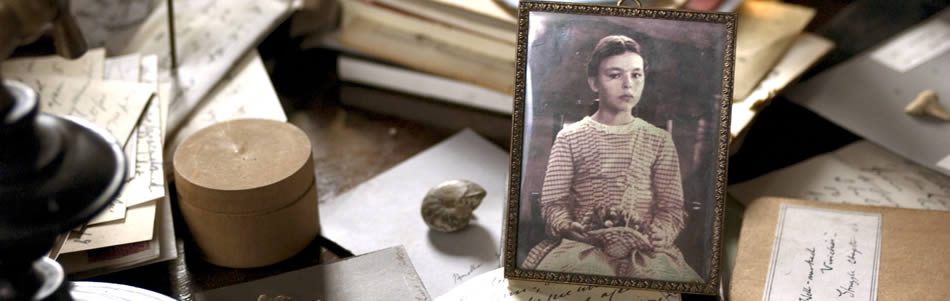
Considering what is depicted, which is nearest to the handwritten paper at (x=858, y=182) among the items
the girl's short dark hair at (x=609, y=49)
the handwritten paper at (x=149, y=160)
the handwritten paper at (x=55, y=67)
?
the girl's short dark hair at (x=609, y=49)

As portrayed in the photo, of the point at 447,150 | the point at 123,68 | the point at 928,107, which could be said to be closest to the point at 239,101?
the point at 123,68

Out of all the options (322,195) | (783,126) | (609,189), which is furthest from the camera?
(783,126)

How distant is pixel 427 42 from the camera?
97cm

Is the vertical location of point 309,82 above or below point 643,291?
above

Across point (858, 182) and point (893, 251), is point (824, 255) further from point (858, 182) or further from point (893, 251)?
point (858, 182)

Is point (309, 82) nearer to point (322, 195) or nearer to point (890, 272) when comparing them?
point (322, 195)

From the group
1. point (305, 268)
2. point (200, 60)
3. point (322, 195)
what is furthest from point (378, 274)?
point (200, 60)

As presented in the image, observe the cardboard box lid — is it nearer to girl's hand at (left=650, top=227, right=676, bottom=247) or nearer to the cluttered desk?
the cluttered desk

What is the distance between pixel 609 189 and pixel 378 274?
205 millimetres

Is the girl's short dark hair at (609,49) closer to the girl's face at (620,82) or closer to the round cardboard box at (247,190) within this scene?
the girl's face at (620,82)

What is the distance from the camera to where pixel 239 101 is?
89cm

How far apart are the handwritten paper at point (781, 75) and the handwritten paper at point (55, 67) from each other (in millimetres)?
640

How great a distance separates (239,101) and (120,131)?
14 cm

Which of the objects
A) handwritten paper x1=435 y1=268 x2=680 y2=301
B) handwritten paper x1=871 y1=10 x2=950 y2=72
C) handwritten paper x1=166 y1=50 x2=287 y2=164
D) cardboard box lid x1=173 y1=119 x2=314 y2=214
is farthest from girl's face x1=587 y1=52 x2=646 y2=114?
handwritten paper x1=871 y1=10 x2=950 y2=72
